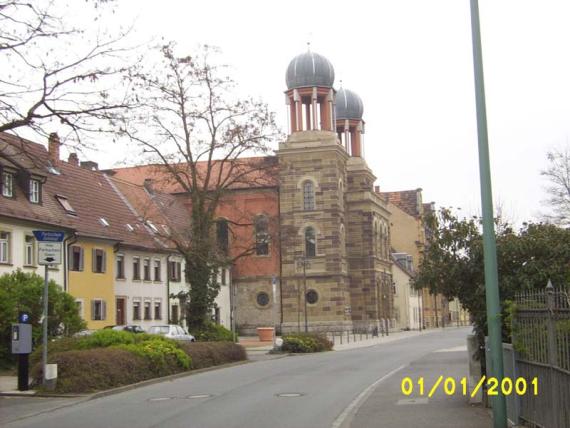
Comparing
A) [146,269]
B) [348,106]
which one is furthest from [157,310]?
[348,106]

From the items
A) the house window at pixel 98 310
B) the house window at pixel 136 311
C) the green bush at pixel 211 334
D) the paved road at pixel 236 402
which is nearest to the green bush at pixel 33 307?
the paved road at pixel 236 402

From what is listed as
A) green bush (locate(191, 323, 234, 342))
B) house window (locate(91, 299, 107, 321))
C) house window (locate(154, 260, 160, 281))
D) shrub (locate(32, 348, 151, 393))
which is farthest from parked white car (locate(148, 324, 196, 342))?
shrub (locate(32, 348, 151, 393))

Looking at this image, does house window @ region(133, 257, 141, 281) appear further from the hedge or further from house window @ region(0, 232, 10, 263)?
the hedge

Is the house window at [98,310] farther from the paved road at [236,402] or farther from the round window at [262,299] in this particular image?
the round window at [262,299]

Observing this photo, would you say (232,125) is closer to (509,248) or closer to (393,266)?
(509,248)

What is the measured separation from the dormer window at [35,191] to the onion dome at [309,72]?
35.4m

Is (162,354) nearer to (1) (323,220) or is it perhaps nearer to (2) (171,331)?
(2) (171,331)

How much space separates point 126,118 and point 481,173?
288 inches

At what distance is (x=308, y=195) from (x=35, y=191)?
33195mm

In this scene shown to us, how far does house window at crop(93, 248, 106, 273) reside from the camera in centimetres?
4561

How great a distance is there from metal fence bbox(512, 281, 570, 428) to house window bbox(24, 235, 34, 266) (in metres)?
30.8

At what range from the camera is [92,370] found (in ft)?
66.0

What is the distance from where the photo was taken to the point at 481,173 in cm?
1070

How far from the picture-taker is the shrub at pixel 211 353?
2719 cm
